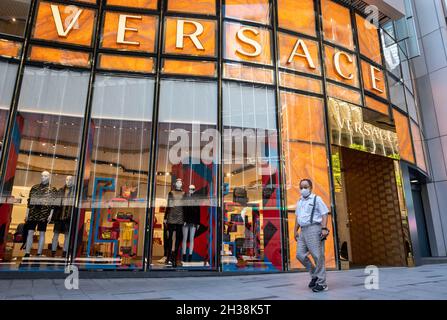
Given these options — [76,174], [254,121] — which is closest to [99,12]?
[76,174]

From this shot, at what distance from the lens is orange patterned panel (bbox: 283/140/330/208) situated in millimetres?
7996

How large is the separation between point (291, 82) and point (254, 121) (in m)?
1.59

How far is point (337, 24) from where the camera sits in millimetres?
10055

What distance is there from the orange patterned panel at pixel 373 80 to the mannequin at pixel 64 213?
28.2 ft

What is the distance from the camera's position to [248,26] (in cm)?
873

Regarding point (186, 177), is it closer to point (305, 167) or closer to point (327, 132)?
point (305, 167)

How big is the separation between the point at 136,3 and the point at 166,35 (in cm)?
113

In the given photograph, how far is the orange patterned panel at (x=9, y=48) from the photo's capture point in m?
7.28

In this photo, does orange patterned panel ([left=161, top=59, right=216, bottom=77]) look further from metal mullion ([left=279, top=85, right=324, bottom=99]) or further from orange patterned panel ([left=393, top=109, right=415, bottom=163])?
orange patterned panel ([left=393, top=109, right=415, bottom=163])

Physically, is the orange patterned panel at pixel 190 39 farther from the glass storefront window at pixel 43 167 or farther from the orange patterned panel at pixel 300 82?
the glass storefront window at pixel 43 167

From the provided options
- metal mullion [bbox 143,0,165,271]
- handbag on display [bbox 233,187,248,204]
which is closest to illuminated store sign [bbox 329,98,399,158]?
handbag on display [bbox 233,187,248,204]

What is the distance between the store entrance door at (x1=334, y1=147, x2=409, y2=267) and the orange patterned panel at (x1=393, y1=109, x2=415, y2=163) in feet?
3.09

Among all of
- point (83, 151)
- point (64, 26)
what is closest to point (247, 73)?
point (83, 151)

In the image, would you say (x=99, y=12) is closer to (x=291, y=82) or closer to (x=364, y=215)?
(x=291, y=82)
